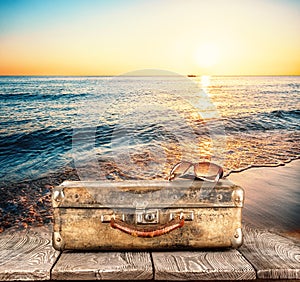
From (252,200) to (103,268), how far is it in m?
3.04

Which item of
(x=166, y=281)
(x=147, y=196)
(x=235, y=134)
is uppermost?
(x=147, y=196)

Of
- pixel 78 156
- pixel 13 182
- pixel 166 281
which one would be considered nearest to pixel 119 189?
pixel 166 281

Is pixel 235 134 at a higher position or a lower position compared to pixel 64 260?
lower

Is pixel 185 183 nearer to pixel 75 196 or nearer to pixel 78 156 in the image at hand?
pixel 75 196

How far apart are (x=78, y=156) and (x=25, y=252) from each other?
20.9ft

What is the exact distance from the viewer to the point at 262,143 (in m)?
10.3

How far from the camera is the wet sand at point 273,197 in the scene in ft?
12.5

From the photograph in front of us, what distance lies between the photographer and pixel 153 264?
233 cm

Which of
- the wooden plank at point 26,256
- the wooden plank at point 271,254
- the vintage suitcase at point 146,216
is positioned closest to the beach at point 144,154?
the wooden plank at point 271,254

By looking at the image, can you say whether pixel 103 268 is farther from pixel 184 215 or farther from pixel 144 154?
pixel 144 154

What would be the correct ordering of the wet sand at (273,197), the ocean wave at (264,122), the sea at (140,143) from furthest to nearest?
the ocean wave at (264,122)
the sea at (140,143)
the wet sand at (273,197)

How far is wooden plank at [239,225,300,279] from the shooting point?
2.26 m

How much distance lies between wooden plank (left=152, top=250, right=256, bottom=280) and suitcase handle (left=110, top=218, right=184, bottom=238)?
18cm

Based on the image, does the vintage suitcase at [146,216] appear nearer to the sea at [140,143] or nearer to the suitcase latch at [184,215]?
the suitcase latch at [184,215]
